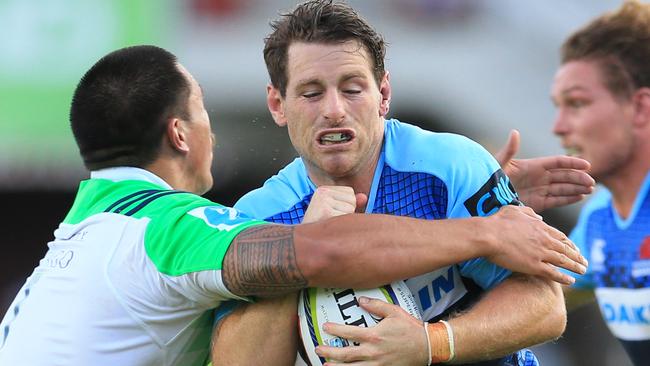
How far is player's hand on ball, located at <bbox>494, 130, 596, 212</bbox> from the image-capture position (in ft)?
18.1

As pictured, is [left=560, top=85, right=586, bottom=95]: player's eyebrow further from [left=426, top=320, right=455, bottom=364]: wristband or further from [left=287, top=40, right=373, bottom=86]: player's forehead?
[left=426, top=320, right=455, bottom=364]: wristband

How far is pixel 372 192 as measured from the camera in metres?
5.03

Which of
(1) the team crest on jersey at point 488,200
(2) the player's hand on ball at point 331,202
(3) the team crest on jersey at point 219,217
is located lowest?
(3) the team crest on jersey at point 219,217

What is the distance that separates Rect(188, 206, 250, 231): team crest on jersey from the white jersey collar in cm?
56

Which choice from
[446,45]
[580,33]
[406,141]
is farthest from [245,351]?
[446,45]

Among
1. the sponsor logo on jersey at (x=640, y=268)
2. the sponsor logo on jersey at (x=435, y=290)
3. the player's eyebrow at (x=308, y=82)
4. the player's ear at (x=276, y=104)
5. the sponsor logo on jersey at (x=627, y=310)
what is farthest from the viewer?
the sponsor logo on jersey at (x=640, y=268)

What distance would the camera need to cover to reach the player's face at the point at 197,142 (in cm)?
558

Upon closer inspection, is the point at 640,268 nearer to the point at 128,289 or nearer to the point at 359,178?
the point at 359,178

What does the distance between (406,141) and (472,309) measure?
86cm

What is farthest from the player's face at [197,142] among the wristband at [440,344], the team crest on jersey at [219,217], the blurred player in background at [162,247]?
the wristband at [440,344]

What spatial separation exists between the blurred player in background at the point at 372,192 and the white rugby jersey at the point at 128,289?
30 centimetres

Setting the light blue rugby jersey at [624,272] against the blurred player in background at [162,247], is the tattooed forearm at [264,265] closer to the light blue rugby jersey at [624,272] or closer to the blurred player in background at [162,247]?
the blurred player in background at [162,247]

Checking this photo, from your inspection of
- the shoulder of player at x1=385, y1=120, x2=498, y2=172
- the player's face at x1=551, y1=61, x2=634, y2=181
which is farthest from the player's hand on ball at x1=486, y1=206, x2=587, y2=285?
the player's face at x1=551, y1=61, x2=634, y2=181

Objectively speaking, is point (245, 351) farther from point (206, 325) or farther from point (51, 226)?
point (51, 226)
